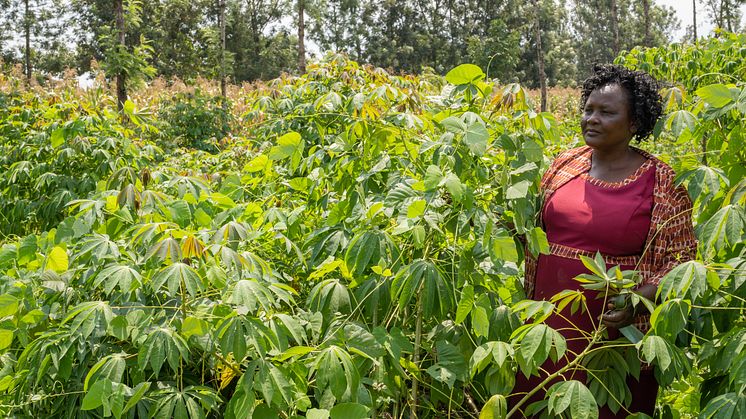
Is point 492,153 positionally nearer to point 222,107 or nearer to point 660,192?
point 660,192

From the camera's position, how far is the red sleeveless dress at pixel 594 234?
162 cm

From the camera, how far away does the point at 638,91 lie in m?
1.69

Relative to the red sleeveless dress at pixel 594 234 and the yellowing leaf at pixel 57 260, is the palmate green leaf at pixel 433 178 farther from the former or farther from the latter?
the yellowing leaf at pixel 57 260

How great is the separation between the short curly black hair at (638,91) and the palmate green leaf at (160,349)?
3.83 feet

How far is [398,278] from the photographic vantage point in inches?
55.5

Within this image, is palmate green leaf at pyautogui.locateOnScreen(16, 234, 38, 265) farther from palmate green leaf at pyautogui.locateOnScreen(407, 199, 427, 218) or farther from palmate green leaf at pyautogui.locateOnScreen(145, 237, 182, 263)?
palmate green leaf at pyautogui.locateOnScreen(407, 199, 427, 218)

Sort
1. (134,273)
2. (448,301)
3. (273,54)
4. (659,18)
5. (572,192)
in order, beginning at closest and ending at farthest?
1. (134,273)
2. (448,301)
3. (572,192)
4. (273,54)
5. (659,18)

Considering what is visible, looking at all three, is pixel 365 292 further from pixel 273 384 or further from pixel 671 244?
pixel 671 244

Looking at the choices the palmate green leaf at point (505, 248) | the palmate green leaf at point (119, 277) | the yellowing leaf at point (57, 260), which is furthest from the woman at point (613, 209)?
the yellowing leaf at point (57, 260)

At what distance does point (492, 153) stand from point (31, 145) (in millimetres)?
2869

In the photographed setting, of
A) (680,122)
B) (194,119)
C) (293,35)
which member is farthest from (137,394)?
(293,35)

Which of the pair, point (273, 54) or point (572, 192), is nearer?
point (572, 192)

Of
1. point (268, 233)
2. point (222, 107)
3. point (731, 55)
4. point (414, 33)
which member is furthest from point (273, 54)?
point (268, 233)

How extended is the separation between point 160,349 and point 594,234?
1006mm
